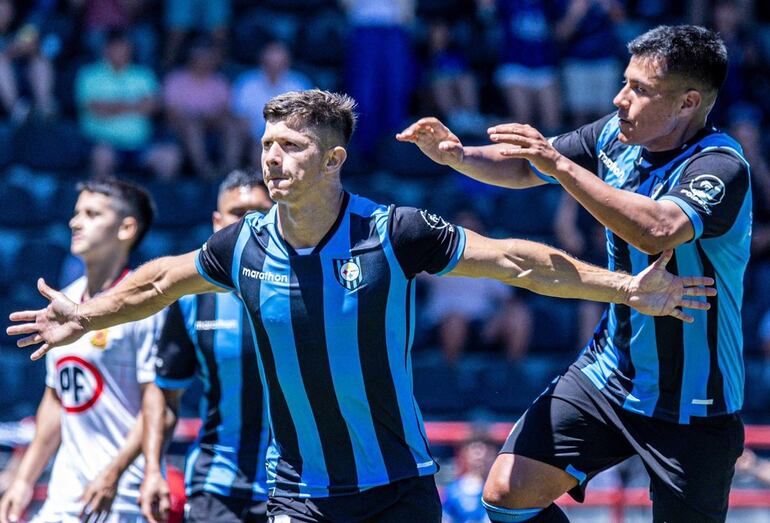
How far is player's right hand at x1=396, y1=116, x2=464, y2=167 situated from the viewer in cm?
504

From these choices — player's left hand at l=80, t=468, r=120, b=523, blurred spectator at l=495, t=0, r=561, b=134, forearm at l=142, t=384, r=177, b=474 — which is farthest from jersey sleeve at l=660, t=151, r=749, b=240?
blurred spectator at l=495, t=0, r=561, b=134

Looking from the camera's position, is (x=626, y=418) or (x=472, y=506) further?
(x=472, y=506)

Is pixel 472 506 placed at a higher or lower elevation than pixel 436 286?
lower

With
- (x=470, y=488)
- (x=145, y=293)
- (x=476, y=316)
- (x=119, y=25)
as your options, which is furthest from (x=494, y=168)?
(x=119, y=25)

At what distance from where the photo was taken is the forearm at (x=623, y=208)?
4609mm

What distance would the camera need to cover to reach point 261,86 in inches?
478

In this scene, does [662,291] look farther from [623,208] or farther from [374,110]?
[374,110]

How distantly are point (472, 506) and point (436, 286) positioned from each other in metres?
3.28

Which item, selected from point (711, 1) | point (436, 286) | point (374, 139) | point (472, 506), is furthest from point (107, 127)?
point (711, 1)

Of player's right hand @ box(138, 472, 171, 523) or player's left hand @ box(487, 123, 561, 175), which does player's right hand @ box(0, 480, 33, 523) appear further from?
player's left hand @ box(487, 123, 561, 175)

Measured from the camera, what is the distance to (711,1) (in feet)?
44.9

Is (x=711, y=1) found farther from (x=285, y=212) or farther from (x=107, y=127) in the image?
(x=285, y=212)

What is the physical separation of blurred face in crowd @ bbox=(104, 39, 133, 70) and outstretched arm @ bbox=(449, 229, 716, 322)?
798 cm

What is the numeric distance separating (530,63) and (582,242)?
2.13 metres
